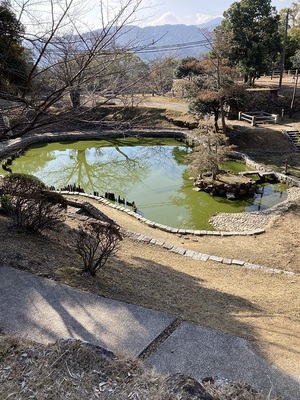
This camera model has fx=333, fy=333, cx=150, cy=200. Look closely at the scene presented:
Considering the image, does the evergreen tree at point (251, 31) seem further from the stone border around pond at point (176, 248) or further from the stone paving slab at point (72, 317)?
the stone paving slab at point (72, 317)

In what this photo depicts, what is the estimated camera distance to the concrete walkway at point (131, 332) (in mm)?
3217

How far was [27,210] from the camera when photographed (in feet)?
20.6

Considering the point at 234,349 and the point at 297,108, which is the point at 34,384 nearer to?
the point at 234,349

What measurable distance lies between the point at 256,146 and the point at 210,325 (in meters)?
15.0

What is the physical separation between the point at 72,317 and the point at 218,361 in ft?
5.70

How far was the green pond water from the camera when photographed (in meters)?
11.8

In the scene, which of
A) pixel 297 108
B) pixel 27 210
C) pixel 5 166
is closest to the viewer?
pixel 27 210

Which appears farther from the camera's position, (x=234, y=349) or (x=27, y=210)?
(x=27, y=210)

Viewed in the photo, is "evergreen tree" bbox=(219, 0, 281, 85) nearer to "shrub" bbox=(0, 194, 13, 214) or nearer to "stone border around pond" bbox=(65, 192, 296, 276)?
"stone border around pond" bbox=(65, 192, 296, 276)

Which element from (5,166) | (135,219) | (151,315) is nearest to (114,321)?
(151,315)

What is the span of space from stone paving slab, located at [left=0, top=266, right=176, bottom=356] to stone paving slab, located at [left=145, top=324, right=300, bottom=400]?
0.26 meters

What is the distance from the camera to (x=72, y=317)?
396 cm

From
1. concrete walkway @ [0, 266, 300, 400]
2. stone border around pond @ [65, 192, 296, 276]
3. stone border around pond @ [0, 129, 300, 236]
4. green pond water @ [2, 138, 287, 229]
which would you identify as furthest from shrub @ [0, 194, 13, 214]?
green pond water @ [2, 138, 287, 229]

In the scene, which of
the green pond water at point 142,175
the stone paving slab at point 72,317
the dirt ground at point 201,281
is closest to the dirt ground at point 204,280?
the dirt ground at point 201,281
